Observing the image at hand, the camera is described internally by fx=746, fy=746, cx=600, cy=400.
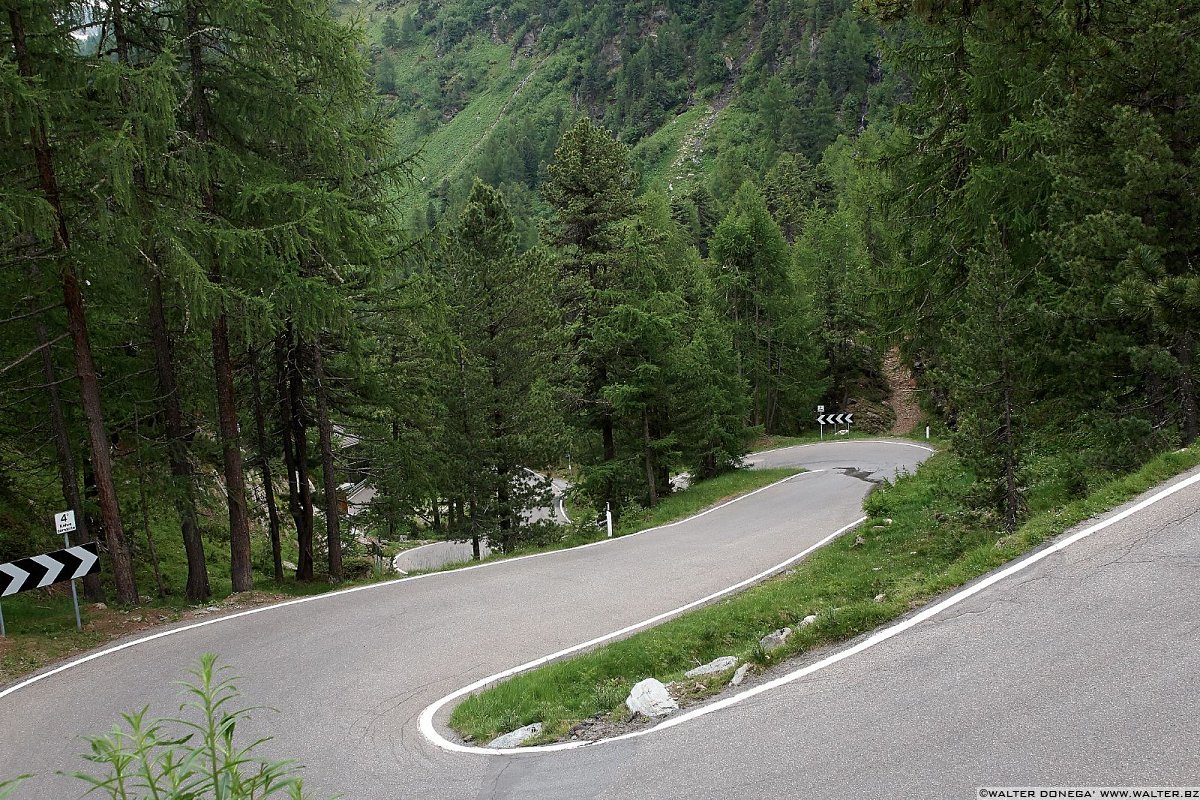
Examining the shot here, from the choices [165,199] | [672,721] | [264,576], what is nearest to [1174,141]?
[672,721]

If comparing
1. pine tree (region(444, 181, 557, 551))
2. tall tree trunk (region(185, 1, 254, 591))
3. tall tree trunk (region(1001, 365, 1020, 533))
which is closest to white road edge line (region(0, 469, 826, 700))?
tall tree trunk (region(185, 1, 254, 591))

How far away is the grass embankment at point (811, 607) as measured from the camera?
291 inches

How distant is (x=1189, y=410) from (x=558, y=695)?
993 centimetres

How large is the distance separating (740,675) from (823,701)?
1268 millimetres

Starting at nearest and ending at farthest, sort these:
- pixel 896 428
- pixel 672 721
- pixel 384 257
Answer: pixel 672 721, pixel 384 257, pixel 896 428

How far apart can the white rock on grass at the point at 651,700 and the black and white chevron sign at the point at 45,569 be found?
30.5 ft

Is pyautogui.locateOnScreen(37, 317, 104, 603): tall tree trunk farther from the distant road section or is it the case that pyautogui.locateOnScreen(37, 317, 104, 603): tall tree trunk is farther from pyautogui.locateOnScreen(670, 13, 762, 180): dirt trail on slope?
pyautogui.locateOnScreen(670, 13, 762, 180): dirt trail on slope

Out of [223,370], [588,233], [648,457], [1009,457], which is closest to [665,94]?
[588,233]

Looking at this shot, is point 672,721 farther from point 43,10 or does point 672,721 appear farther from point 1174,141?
point 43,10

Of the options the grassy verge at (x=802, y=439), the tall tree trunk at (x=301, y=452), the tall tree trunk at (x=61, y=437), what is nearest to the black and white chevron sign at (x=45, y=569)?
the tall tree trunk at (x=61, y=437)

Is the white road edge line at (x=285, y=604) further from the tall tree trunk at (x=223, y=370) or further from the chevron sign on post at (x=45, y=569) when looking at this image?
the tall tree trunk at (x=223, y=370)

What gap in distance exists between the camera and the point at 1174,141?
11039 mm

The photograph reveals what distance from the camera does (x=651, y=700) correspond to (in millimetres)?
7004

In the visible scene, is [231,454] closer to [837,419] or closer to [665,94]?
[837,419]
